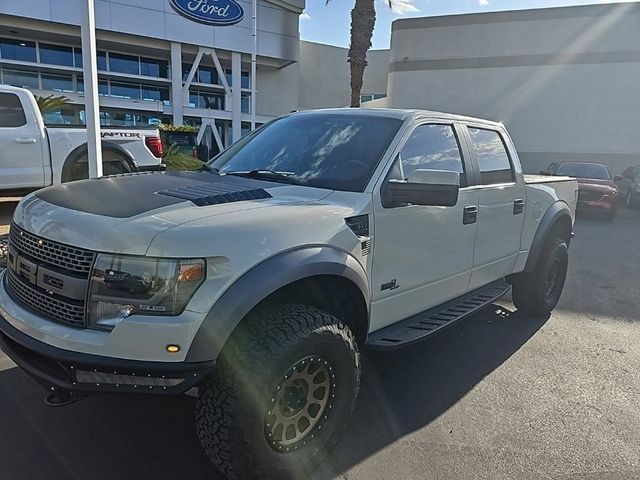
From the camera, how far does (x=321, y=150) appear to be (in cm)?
319

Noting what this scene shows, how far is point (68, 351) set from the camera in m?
1.97

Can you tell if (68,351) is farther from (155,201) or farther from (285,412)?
(285,412)

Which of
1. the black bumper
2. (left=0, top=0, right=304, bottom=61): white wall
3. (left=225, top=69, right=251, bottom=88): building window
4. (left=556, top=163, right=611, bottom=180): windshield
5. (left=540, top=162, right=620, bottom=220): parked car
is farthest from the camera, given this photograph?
(left=225, top=69, right=251, bottom=88): building window

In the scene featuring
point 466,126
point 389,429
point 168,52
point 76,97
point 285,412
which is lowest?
point 389,429

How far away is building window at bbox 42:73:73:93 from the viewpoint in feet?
76.4

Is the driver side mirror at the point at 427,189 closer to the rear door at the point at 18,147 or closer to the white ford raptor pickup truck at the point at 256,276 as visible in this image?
the white ford raptor pickup truck at the point at 256,276

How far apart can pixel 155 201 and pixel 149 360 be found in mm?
787

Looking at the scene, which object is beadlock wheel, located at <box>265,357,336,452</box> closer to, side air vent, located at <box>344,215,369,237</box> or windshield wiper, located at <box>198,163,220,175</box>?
side air vent, located at <box>344,215,369,237</box>

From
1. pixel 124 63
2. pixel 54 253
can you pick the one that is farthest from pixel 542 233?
pixel 124 63

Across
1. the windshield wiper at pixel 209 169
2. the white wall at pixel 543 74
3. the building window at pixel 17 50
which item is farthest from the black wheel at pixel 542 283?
the building window at pixel 17 50

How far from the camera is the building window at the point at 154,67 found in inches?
1014

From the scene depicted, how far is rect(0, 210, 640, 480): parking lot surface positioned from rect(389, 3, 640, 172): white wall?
19.6 m

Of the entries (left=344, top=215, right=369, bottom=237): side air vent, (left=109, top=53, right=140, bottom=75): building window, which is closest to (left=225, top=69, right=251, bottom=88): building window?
(left=109, top=53, right=140, bottom=75): building window

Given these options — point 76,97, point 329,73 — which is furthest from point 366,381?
point 329,73
